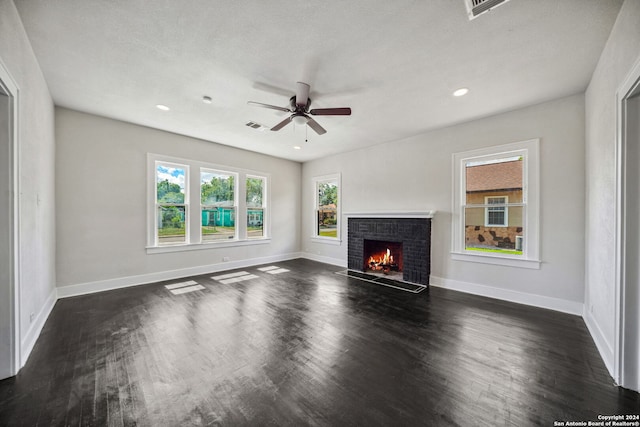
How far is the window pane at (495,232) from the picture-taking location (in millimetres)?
3844

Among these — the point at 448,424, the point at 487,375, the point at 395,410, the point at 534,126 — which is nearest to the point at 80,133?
the point at 395,410

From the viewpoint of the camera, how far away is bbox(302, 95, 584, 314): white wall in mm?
3348

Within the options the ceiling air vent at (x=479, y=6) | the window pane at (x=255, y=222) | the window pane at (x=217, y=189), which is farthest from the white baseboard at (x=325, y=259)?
the ceiling air vent at (x=479, y=6)

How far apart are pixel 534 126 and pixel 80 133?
23.5 feet

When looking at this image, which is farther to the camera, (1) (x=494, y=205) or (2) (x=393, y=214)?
(2) (x=393, y=214)

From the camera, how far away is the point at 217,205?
5.80 meters

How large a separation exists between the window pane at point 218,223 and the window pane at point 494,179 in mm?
5167

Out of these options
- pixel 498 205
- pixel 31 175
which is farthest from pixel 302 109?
pixel 498 205

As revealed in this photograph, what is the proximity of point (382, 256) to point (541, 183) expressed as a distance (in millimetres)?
3155

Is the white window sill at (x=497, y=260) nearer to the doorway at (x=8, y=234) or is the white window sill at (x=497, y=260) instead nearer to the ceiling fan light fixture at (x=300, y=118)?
the ceiling fan light fixture at (x=300, y=118)

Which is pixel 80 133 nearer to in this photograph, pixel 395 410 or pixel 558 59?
pixel 395 410

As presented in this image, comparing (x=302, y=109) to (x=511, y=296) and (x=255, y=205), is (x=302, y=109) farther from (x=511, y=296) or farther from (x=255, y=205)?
(x=511, y=296)

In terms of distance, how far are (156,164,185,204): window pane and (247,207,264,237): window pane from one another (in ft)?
5.56

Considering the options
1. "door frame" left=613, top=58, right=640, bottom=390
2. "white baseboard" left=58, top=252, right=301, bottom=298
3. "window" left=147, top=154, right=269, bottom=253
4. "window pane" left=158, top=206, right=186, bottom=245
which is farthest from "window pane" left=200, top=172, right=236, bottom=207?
"door frame" left=613, top=58, right=640, bottom=390
